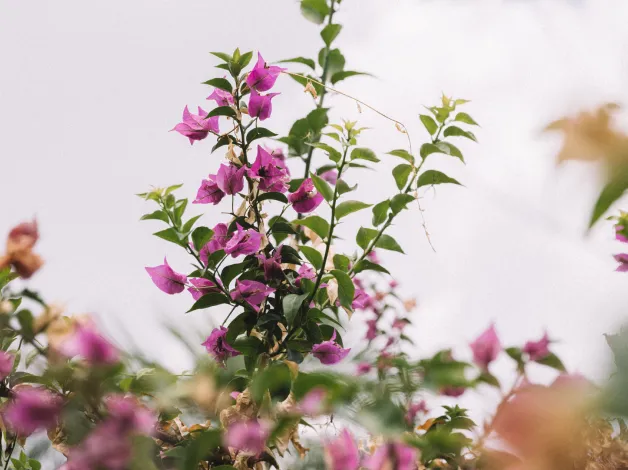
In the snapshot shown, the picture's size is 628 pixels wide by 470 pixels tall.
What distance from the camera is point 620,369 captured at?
21 cm

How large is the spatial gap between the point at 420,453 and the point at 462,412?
0.15 meters

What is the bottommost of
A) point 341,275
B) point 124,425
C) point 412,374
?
point 124,425

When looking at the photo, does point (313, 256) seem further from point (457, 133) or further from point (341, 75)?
point (341, 75)

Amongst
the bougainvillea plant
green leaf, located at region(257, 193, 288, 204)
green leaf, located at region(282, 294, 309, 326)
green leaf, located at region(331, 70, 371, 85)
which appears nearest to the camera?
the bougainvillea plant

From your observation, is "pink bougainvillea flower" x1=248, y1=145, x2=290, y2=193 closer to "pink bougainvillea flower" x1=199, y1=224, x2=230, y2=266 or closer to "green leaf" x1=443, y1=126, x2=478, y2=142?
"pink bougainvillea flower" x1=199, y1=224, x2=230, y2=266

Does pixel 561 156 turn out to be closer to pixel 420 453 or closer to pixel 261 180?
pixel 420 453

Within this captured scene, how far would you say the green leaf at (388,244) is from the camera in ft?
2.46

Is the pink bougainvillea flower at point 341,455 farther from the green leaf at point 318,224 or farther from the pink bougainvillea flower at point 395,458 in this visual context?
the green leaf at point 318,224

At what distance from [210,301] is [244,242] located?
0.08 meters

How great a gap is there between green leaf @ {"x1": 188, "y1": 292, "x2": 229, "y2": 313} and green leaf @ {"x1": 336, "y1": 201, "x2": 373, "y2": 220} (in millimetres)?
160

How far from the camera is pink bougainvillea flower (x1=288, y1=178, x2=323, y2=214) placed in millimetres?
776

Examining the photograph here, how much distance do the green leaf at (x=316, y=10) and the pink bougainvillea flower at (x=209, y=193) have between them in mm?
369

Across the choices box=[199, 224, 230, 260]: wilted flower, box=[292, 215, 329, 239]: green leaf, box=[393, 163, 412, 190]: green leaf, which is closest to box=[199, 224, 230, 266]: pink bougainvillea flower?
box=[199, 224, 230, 260]: wilted flower

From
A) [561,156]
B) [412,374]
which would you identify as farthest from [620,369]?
[412,374]
